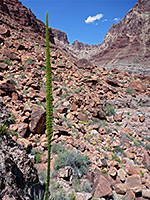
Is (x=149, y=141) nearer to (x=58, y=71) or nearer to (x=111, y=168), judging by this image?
(x=111, y=168)

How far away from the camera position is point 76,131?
18.8 ft

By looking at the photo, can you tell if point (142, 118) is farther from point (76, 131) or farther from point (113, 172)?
point (113, 172)

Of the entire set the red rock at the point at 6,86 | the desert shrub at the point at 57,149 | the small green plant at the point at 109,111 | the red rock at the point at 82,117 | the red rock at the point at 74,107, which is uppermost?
the red rock at the point at 6,86

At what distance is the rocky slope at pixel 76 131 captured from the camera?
11.5ft

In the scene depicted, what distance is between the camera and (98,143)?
5.69m

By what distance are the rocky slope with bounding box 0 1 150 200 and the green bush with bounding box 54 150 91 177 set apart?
1.1 inches

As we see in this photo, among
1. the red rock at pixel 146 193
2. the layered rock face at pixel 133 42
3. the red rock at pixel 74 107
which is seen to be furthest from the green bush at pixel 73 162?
the layered rock face at pixel 133 42

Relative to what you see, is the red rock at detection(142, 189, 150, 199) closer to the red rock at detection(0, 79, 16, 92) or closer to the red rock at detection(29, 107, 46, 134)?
the red rock at detection(29, 107, 46, 134)

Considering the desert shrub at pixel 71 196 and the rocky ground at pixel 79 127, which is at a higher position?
the rocky ground at pixel 79 127

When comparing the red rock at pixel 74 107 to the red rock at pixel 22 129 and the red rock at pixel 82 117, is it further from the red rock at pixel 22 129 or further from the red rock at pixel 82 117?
the red rock at pixel 22 129

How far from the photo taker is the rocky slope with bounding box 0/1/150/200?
351cm

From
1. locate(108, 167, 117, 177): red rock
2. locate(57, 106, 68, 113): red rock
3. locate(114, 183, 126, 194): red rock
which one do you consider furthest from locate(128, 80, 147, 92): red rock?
locate(114, 183, 126, 194): red rock

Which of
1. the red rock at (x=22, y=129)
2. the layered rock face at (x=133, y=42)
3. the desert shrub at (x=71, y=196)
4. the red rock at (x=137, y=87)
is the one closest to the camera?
the desert shrub at (x=71, y=196)

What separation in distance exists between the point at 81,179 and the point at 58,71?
7.99 m
